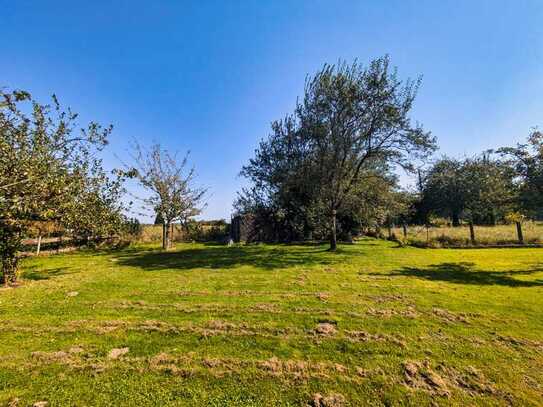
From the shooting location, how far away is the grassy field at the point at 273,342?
3.08 m

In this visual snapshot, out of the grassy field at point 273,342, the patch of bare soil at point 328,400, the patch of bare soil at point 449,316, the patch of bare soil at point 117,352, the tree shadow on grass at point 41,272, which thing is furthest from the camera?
the tree shadow on grass at point 41,272

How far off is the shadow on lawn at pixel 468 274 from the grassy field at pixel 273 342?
7.6 inches

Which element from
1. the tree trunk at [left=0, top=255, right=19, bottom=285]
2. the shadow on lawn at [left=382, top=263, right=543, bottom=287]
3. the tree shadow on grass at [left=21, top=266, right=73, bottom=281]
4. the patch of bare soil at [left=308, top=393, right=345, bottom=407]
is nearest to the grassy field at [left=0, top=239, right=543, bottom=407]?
the patch of bare soil at [left=308, top=393, right=345, bottom=407]

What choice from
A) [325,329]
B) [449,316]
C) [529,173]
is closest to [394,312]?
[449,316]

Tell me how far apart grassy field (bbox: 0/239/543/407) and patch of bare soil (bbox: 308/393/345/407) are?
0.01 meters

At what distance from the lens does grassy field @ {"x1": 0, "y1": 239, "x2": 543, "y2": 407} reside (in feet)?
10.1

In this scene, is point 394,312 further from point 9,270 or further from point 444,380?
point 9,270

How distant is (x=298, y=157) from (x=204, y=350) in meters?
13.8

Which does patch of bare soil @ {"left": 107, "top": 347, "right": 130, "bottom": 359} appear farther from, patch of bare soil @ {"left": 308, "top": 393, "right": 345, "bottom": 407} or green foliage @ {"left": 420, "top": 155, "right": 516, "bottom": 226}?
green foliage @ {"left": 420, "top": 155, "right": 516, "bottom": 226}

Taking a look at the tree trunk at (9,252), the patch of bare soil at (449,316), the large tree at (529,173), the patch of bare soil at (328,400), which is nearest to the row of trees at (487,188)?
the large tree at (529,173)

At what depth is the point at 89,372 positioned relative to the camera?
11.2ft

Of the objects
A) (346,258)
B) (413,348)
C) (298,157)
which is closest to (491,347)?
(413,348)

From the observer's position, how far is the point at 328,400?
9.69 ft

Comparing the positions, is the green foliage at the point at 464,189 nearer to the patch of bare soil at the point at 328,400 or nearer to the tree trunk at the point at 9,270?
the patch of bare soil at the point at 328,400
